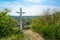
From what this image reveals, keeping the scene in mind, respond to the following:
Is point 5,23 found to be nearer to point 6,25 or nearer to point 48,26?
point 6,25

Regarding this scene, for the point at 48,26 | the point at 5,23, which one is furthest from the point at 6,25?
the point at 48,26

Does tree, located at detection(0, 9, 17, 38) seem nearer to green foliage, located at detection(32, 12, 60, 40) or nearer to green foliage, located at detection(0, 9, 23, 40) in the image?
green foliage, located at detection(0, 9, 23, 40)

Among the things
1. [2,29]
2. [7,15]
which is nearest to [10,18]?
[7,15]

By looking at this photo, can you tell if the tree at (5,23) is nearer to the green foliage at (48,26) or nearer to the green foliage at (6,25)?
the green foliage at (6,25)

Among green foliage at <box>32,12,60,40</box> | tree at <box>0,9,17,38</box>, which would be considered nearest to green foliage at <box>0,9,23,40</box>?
tree at <box>0,9,17,38</box>

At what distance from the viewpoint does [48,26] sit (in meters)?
13.7

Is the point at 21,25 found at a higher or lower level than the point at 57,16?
lower

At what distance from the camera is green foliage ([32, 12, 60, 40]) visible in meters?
13.3

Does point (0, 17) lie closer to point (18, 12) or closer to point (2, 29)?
point (2, 29)

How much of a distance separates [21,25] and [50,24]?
3.13m

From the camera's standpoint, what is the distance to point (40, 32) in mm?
14195

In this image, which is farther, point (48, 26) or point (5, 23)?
point (48, 26)

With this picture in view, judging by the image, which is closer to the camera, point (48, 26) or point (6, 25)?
point (6, 25)

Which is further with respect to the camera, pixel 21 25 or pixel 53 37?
pixel 21 25
